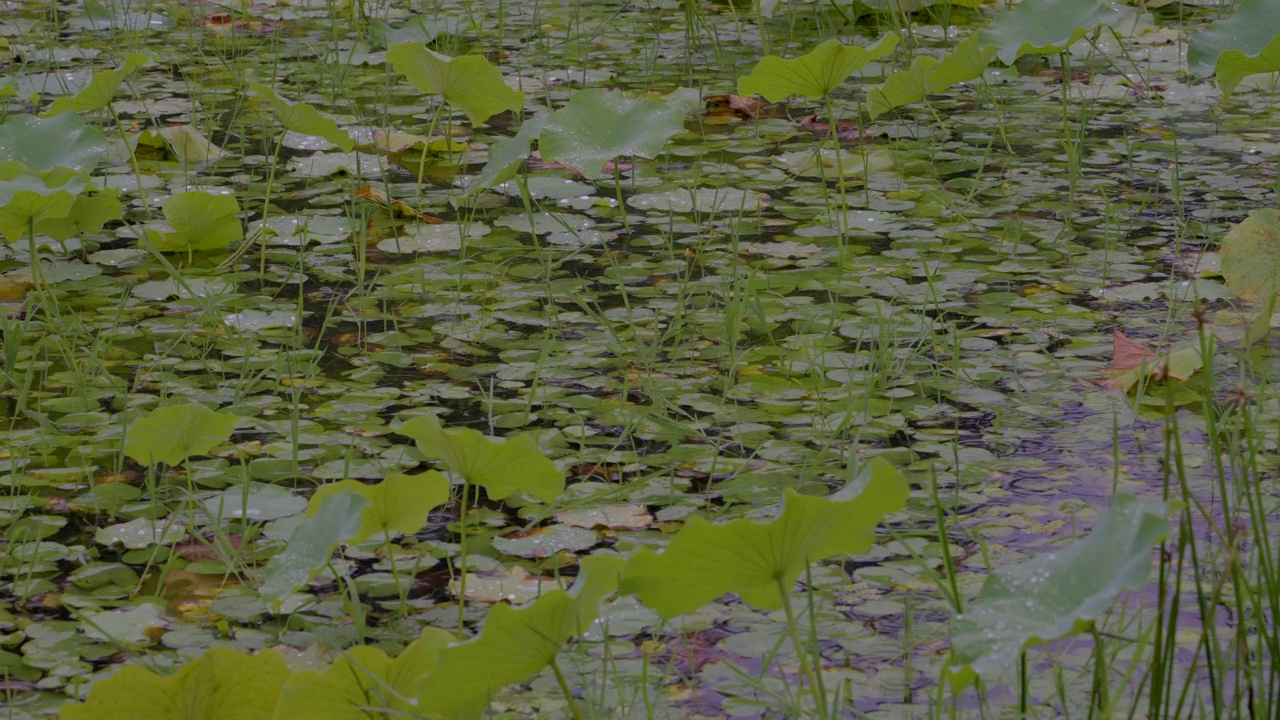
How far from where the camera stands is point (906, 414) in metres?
1.79

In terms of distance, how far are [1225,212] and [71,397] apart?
188 cm

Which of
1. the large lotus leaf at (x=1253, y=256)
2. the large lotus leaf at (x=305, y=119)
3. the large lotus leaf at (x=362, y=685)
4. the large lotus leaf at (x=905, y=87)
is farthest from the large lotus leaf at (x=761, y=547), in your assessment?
the large lotus leaf at (x=905, y=87)

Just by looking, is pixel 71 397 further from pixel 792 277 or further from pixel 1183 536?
pixel 1183 536

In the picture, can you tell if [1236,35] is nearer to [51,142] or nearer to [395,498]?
[395,498]

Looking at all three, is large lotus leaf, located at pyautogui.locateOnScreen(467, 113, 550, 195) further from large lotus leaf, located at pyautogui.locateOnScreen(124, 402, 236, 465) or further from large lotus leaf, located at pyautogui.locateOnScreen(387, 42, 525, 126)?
large lotus leaf, located at pyautogui.locateOnScreen(124, 402, 236, 465)

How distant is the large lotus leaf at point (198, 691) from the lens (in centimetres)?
111

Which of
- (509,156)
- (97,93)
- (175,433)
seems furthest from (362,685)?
(97,93)

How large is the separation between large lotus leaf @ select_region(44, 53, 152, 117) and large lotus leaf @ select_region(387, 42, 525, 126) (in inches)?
17.5

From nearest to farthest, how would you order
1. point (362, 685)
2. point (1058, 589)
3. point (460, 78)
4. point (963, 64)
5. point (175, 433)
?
point (1058, 589), point (362, 685), point (175, 433), point (460, 78), point (963, 64)

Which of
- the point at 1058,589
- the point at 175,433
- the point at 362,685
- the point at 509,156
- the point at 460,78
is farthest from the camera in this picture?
the point at 460,78

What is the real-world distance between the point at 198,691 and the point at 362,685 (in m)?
0.14

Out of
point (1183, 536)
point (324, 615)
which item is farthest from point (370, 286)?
point (1183, 536)

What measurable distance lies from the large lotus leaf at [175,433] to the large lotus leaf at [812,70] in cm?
112

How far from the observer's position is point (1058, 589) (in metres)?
0.94
